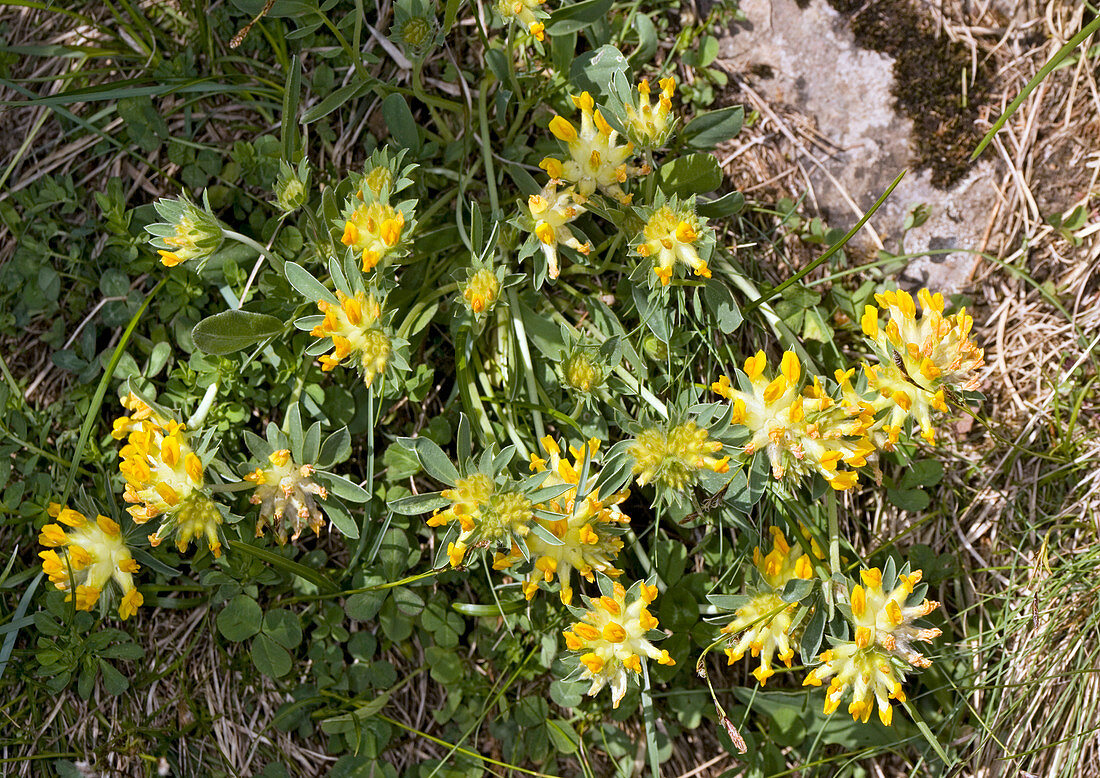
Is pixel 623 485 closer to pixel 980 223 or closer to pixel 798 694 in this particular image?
pixel 798 694

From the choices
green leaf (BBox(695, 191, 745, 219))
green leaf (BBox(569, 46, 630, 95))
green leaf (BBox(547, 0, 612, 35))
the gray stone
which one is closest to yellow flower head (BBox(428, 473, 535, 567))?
green leaf (BBox(695, 191, 745, 219))

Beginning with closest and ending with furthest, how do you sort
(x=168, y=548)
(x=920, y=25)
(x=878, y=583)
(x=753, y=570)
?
1. (x=878, y=583)
2. (x=753, y=570)
3. (x=168, y=548)
4. (x=920, y=25)

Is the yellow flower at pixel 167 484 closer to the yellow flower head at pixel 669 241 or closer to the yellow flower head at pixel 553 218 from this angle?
the yellow flower head at pixel 553 218

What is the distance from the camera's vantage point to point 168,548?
9.16 ft

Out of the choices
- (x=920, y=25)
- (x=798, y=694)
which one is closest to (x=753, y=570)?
(x=798, y=694)

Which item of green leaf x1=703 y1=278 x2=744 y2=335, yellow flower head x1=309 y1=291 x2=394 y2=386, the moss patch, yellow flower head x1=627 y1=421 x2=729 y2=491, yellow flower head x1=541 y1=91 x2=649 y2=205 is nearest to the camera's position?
yellow flower head x1=309 y1=291 x2=394 y2=386

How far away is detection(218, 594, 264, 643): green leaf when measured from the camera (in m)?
2.75

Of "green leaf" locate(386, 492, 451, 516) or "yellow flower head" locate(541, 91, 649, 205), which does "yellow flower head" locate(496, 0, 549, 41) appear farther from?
"green leaf" locate(386, 492, 451, 516)

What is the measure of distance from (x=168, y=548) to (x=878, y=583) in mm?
2196

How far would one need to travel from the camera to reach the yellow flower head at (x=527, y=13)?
94.7 inches

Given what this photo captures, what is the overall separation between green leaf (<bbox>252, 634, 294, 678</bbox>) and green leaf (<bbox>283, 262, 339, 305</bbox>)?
3.86 feet

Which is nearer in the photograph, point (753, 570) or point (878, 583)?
point (878, 583)

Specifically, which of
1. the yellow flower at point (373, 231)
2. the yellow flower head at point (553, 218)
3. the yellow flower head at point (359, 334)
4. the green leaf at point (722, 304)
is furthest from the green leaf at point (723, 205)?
the yellow flower head at point (359, 334)

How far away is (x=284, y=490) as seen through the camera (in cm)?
236
